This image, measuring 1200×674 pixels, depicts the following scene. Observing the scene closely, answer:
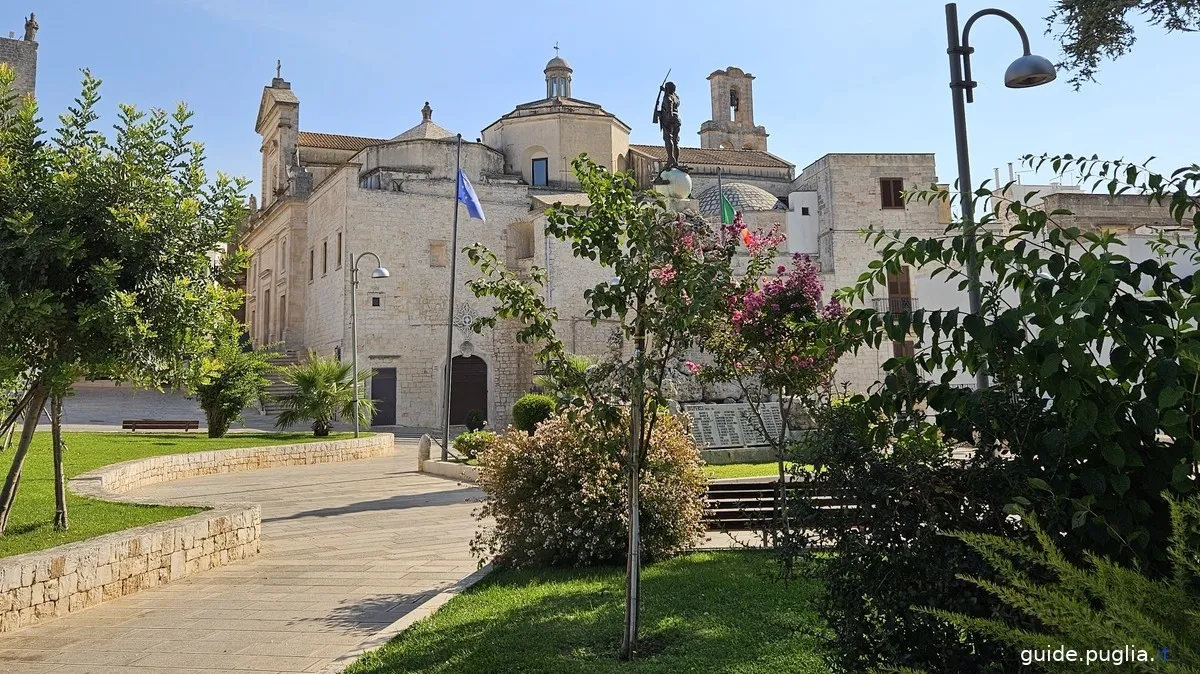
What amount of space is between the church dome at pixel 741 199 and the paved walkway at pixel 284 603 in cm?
2559

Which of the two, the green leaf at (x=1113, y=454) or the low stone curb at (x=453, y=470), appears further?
the low stone curb at (x=453, y=470)

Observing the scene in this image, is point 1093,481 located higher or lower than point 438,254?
lower

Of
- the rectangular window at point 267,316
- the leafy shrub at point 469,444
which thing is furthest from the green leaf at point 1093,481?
the rectangular window at point 267,316

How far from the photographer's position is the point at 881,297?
3319 centimetres

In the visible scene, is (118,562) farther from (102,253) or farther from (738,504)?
(738,504)

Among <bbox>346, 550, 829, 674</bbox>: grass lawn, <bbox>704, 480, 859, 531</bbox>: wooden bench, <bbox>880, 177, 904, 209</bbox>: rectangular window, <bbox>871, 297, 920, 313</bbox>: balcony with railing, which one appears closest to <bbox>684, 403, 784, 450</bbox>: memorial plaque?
<bbox>704, 480, 859, 531</bbox>: wooden bench

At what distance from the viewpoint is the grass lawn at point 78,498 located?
7.69 metres

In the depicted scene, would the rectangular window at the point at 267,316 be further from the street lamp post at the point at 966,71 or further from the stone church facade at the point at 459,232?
the street lamp post at the point at 966,71

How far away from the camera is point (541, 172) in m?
38.8

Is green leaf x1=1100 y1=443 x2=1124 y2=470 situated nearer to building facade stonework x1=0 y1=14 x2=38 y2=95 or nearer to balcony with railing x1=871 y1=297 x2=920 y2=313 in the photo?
balcony with railing x1=871 y1=297 x2=920 y2=313

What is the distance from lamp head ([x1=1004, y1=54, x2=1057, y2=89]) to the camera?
6.53m

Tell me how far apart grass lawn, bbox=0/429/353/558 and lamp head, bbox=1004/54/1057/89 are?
9.20 m

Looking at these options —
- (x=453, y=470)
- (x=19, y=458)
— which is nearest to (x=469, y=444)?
(x=453, y=470)

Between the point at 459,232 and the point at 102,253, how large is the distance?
89.9 feet
